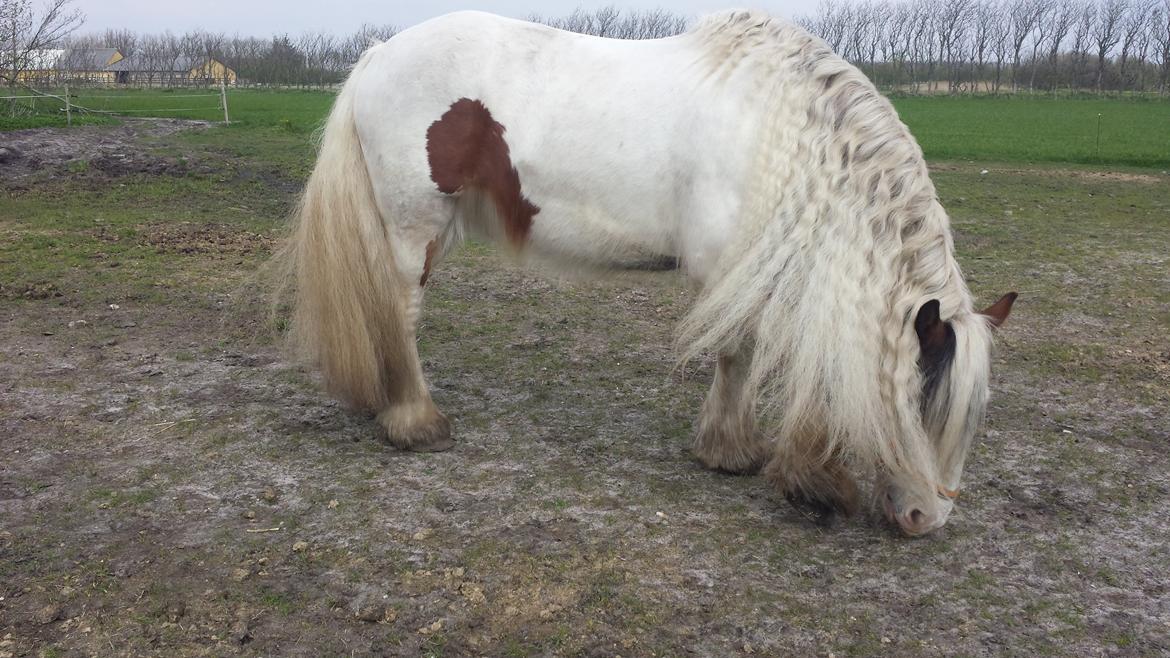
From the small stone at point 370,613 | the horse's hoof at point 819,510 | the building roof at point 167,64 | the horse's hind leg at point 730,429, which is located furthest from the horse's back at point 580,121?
the building roof at point 167,64

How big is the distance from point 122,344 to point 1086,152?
18153mm

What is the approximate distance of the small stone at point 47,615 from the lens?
7.86 feet

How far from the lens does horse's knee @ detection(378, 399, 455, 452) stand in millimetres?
3701

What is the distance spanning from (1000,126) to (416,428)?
2641 centimetres

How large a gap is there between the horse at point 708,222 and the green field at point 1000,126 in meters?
8.08

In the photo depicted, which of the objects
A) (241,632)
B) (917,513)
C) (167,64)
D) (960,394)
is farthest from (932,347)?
(167,64)

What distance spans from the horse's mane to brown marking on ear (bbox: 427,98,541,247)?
0.88m

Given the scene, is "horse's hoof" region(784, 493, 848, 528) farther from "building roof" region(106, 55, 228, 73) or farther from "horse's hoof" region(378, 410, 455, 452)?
"building roof" region(106, 55, 228, 73)

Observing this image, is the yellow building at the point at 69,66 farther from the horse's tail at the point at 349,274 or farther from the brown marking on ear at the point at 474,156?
the brown marking on ear at the point at 474,156

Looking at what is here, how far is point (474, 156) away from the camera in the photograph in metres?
3.53

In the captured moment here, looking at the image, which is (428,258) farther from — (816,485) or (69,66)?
(69,66)

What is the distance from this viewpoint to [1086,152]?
17.2 metres

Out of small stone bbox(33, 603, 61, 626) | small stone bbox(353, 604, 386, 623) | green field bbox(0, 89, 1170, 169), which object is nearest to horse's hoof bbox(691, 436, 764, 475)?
small stone bbox(353, 604, 386, 623)

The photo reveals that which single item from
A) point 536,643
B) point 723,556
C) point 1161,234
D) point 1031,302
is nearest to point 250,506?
point 536,643
